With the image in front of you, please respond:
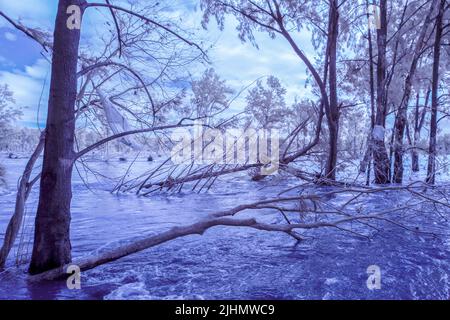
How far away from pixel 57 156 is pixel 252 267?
2295 millimetres

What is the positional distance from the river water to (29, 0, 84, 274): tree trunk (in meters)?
0.31

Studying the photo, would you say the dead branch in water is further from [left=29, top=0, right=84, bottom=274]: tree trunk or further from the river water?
[left=29, top=0, right=84, bottom=274]: tree trunk

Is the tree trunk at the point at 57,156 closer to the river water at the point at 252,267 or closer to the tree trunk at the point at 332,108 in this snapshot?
the river water at the point at 252,267

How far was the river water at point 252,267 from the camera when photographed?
3.03m

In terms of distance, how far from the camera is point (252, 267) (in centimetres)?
370

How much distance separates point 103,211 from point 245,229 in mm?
3561

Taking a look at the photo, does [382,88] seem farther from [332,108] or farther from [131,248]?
[131,248]

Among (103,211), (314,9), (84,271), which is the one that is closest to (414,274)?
(84,271)

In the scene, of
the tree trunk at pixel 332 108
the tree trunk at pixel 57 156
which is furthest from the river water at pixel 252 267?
the tree trunk at pixel 332 108

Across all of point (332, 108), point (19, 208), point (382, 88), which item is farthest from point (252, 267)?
point (382, 88)

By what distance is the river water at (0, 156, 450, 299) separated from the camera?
9.93ft

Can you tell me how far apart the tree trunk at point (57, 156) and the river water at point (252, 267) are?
0.31 metres

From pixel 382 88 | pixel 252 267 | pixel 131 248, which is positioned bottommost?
pixel 252 267

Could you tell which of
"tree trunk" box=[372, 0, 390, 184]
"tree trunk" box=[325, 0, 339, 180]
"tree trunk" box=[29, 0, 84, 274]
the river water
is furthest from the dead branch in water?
"tree trunk" box=[372, 0, 390, 184]
